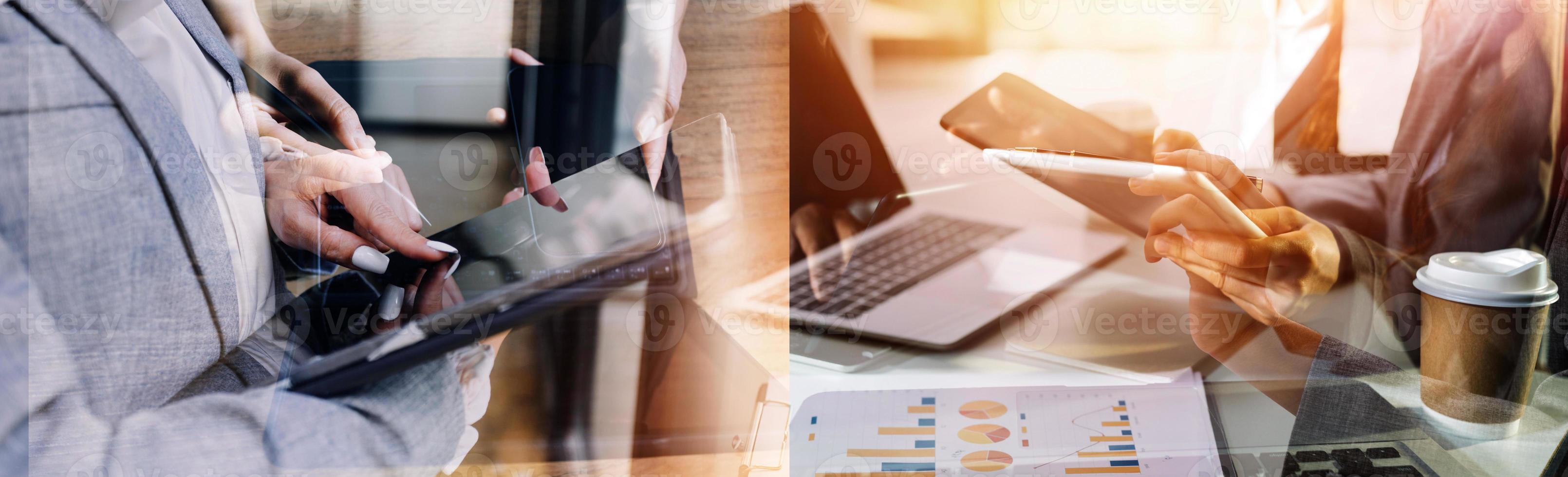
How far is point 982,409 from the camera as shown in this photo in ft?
1.73

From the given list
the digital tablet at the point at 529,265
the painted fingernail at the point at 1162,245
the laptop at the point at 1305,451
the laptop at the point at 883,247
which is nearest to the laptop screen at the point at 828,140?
the laptop at the point at 883,247

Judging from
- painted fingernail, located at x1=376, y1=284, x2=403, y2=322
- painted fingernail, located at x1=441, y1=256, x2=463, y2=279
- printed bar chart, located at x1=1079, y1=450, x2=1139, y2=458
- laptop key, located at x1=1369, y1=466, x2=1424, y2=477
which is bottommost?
printed bar chart, located at x1=1079, y1=450, x2=1139, y2=458

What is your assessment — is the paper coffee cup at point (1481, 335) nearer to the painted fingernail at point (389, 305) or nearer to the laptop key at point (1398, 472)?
the laptop key at point (1398, 472)

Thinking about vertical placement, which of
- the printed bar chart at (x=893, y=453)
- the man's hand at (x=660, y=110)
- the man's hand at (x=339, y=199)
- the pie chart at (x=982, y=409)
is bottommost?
the printed bar chart at (x=893, y=453)

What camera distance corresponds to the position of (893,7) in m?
0.54

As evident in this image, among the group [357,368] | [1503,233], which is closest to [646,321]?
[357,368]

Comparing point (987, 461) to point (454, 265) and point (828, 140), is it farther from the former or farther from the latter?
point (454, 265)

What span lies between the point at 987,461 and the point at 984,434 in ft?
0.08

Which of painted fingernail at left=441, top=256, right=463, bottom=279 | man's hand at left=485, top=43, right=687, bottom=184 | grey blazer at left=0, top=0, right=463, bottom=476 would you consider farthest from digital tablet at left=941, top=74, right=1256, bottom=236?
grey blazer at left=0, top=0, right=463, bottom=476

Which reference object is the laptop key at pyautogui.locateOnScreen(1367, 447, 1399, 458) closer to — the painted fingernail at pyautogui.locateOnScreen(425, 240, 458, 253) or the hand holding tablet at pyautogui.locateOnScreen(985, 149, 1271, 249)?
the hand holding tablet at pyautogui.locateOnScreen(985, 149, 1271, 249)

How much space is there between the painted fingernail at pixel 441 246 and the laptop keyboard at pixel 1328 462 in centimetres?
61

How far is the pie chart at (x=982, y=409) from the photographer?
52 cm

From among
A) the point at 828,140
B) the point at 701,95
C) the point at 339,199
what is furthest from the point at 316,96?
the point at 828,140

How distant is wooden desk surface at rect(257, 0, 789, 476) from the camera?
20.1 inches
